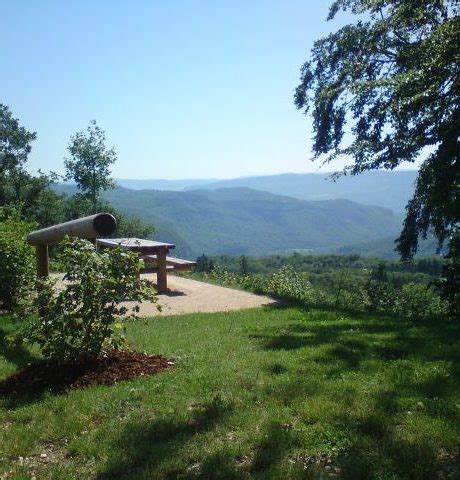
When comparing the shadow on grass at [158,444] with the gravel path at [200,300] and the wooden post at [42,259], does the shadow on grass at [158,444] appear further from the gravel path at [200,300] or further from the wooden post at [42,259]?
the gravel path at [200,300]

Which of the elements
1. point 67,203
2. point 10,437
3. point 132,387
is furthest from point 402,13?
point 67,203

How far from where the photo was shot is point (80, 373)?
5.43 metres

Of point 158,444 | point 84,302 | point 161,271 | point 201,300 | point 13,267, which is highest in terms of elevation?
point 84,302

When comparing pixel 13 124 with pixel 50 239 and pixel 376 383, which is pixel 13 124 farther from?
pixel 376 383

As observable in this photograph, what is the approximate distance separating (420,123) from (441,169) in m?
2.19

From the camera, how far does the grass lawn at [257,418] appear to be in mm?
3373

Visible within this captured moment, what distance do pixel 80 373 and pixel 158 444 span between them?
2.03 metres

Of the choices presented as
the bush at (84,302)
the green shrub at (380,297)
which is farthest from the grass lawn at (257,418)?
the green shrub at (380,297)

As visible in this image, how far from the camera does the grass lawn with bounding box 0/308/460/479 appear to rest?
3373 millimetres

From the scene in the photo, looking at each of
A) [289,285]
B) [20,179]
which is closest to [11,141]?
[20,179]

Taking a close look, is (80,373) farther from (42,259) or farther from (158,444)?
(42,259)

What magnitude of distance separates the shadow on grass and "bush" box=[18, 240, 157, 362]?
1.53m

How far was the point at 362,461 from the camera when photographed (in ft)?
10.8

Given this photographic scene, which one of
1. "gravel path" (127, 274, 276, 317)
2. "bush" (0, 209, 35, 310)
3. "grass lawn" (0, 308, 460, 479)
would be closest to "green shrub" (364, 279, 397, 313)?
"gravel path" (127, 274, 276, 317)
